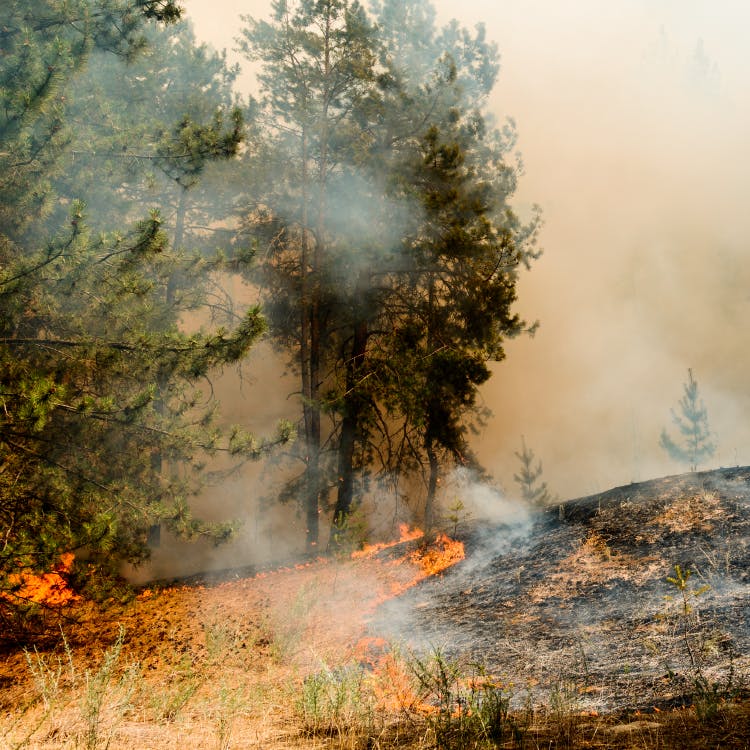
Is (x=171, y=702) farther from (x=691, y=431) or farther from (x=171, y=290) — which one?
(x=691, y=431)

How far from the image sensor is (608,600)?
698cm

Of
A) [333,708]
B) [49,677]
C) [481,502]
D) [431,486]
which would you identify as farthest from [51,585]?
[431,486]

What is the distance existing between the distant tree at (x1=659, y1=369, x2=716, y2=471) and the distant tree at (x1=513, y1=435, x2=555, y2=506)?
824 centimetres

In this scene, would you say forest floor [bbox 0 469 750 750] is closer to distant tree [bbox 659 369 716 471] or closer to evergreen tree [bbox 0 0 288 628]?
evergreen tree [bbox 0 0 288 628]

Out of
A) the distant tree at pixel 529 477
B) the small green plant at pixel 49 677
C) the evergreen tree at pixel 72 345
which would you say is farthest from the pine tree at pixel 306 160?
the distant tree at pixel 529 477

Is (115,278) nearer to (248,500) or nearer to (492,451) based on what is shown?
(248,500)

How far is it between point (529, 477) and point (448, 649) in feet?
70.7

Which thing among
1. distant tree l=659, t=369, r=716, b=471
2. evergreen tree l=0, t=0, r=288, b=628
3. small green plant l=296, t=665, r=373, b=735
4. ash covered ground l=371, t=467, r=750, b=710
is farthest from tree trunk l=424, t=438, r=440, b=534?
distant tree l=659, t=369, r=716, b=471

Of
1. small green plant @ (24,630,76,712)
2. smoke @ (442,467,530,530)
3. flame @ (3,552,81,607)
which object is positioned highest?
smoke @ (442,467,530,530)

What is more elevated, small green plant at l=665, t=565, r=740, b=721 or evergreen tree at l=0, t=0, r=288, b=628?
evergreen tree at l=0, t=0, r=288, b=628

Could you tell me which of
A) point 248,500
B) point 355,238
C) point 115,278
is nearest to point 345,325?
point 355,238

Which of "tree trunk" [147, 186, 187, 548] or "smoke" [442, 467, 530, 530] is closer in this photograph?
"smoke" [442, 467, 530, 530]

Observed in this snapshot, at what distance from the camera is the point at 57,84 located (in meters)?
5.59

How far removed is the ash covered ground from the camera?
4.89 m
